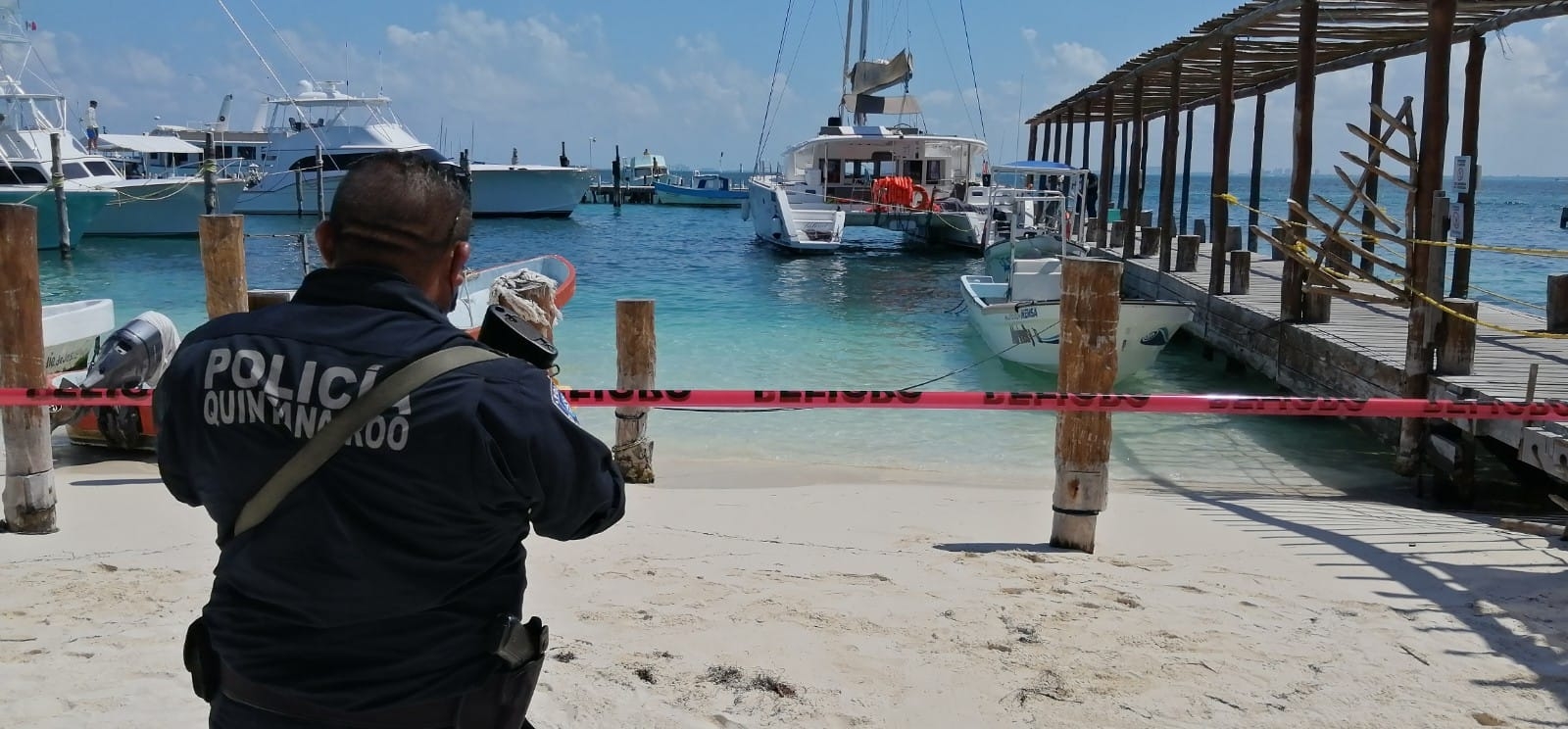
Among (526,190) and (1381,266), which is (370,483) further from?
(526,190)

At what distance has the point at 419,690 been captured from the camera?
67.6 inches

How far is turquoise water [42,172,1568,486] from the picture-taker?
9.41 meters

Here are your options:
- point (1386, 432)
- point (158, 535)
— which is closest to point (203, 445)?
point (158, 535)

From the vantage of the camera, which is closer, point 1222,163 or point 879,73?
point 1222,163

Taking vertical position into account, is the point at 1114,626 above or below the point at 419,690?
below

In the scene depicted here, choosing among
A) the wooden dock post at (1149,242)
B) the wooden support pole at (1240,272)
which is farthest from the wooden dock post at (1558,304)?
the wooden dock post at (1149,242)

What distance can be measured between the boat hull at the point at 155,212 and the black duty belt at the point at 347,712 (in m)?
35.3

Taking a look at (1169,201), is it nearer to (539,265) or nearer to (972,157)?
(539,265)

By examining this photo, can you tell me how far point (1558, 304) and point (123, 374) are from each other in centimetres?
1071

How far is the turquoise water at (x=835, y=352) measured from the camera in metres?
9.41

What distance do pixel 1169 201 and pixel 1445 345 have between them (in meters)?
9.99

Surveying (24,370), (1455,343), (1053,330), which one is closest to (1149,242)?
(1053,330)

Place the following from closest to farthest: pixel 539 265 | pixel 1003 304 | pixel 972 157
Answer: pixel 1003 304 < pixel 539 265 < pixel 972 157

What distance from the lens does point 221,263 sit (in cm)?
639
